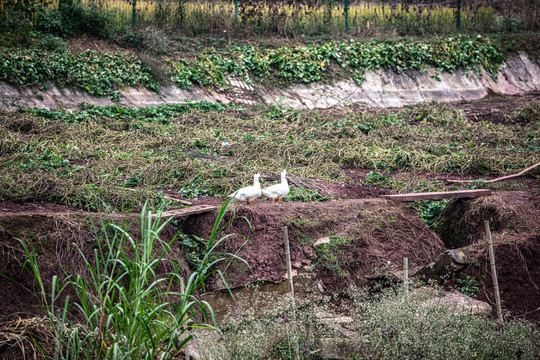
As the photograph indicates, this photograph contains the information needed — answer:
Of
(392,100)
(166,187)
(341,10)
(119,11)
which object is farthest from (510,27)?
(166,187)

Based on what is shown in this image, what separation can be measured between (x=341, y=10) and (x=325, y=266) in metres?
16.0

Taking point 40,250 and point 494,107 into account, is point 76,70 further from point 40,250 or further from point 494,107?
point 494,107

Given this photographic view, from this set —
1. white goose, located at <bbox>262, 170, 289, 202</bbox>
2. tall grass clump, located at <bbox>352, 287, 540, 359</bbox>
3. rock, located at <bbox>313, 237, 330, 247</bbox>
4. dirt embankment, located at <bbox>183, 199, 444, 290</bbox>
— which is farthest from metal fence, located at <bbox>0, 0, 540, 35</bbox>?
tall grass clump, located at <bbox>352, 287, 540, 359</bbox>

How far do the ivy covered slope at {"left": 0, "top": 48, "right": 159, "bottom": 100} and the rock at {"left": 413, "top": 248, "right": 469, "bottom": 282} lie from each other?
9715 millimetres

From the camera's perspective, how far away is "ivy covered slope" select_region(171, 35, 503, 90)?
50.7 ft

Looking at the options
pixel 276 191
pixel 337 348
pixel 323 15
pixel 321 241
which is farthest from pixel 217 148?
pixel 323 15

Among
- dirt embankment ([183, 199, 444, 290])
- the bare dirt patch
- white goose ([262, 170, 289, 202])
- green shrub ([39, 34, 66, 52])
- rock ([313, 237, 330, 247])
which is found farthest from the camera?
the bare dirt patch

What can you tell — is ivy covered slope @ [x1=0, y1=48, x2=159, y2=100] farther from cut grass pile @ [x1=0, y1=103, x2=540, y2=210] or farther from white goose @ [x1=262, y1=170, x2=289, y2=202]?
white goose @ [x1=262, y1=170, x2=289, y2=202]

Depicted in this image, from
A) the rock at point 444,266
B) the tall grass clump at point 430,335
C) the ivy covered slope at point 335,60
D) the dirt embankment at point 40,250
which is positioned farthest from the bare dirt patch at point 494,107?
the dirt embankment at point 40,250

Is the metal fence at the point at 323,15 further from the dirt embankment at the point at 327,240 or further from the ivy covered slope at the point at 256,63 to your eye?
the dirt embankment at the point at 327,240

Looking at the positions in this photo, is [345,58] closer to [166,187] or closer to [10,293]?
[166,187]

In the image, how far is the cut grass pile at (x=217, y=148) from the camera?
761cm

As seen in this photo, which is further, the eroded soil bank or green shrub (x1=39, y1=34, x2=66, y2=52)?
green shrub (x1=39, y1=34, x2=66, y2=52)

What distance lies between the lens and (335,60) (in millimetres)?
17469
